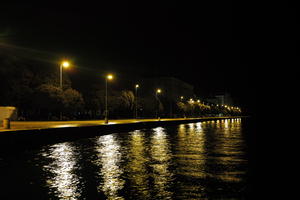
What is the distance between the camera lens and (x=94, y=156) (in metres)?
16.3

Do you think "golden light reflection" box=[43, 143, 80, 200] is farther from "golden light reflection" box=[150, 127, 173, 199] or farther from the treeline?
the treeline

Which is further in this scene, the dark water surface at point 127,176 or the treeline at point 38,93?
the treeline at point 38,93

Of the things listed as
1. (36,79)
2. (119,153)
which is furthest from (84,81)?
(119,153)

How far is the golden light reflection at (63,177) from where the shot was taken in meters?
8.91

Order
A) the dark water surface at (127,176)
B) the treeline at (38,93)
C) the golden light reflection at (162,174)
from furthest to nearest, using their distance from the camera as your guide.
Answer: the treeline at (38,93), the golden light reflection at (162,174), the dark water surface at (127,176)

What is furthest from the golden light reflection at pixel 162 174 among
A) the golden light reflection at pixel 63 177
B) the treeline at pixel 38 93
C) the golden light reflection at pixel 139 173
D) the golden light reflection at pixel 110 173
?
the treeline at pixel 38 93

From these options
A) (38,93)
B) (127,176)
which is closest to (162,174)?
(127,176)

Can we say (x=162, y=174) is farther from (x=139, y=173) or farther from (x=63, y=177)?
(x=63, y=177)

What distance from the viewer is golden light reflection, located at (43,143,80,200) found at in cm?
891

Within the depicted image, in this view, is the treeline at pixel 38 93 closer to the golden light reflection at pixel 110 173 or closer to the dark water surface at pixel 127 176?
the golden light reflection at pixel 110 173

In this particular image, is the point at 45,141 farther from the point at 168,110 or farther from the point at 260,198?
the point at 168,110

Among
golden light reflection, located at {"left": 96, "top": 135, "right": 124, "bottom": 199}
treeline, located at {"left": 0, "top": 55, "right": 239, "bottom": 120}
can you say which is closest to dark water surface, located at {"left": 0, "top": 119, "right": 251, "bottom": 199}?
golden light reflection, located at {"left": 96, "top": 135, "right": 124, "bottom": 199}

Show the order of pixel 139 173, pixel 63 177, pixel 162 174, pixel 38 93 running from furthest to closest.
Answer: pixel 38 93 → pixel 139 173 → pixel 162 174 → pixel 63 177

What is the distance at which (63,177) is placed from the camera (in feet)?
36.4
